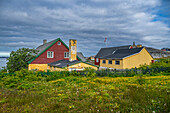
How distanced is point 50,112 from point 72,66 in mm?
15639

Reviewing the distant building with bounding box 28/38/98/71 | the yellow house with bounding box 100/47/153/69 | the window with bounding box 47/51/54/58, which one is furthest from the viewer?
the yellow house with bounding box 100/47/153/69

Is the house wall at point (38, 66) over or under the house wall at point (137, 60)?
under

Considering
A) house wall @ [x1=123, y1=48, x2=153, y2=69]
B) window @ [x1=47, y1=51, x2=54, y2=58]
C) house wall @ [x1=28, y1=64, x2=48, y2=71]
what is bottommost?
house wall @ [x1=28, y1=64, x2=48, y2=71]

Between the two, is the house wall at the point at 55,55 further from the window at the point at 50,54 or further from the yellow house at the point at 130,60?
the yellow house at the point at 130,60

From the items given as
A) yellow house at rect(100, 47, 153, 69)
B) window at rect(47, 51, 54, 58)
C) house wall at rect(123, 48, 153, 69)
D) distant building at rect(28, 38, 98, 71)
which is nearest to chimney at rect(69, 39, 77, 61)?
distant building at rect(28, 38, 98, 71)

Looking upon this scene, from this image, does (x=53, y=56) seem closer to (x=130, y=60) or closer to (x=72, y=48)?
(x=72, y=48)

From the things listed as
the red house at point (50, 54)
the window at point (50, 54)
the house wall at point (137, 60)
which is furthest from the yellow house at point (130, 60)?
the window at point (50, 54)

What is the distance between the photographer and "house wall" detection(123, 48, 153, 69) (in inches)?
1124

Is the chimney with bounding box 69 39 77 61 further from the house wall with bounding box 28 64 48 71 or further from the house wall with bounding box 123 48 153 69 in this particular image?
the house wall with bounding box 123 48 153 69

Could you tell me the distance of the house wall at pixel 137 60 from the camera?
28547 millimetres

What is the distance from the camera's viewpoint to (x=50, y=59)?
92.6 ft

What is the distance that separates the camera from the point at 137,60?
30.0 m

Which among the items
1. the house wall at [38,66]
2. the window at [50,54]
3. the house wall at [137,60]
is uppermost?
the window at [50,54]

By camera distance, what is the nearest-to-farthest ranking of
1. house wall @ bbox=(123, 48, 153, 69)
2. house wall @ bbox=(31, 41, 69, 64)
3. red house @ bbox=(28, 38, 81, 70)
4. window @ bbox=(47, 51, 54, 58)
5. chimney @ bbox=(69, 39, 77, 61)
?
chimney @ bbox=(69, 39, 77, 61) < red house @ bbox=(28, 38, 81, 70) < house wall @ bbox=(31, 41, 69, 64) < window @ bbox=(47, 51, 54, 58) < house wall @ bbox=(123, 48, 153, 69)
